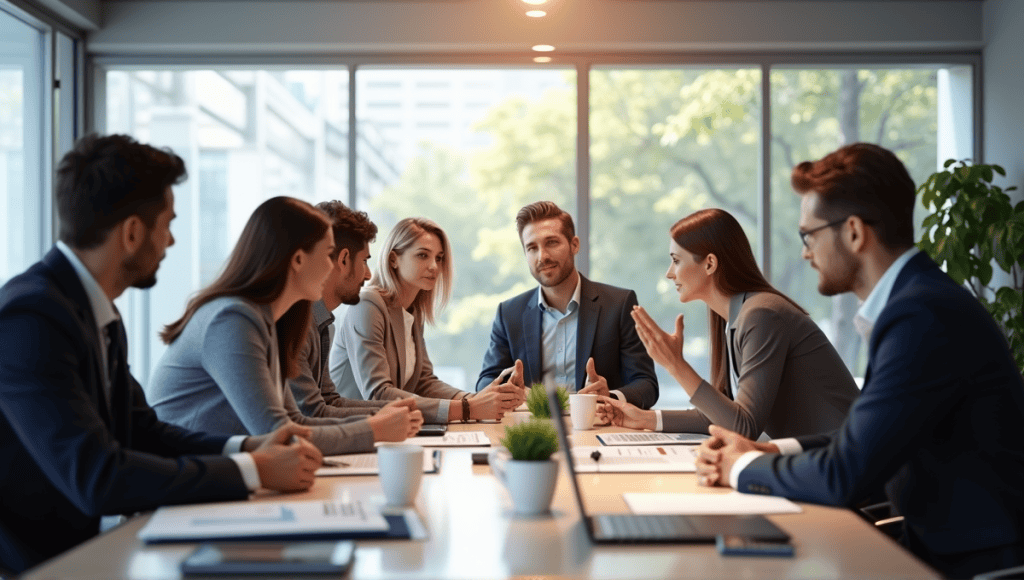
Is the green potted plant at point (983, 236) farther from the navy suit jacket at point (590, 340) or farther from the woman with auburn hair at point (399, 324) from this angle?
the woman with auburn hair at point (399, 324)

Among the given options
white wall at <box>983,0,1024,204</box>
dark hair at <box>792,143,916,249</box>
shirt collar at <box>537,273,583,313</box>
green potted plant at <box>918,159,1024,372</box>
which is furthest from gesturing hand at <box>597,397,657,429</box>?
white wall at <box>983,0,1024,204</box>

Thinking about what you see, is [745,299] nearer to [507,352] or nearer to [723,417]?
[723,417]

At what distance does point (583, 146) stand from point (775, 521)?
14.1 feet

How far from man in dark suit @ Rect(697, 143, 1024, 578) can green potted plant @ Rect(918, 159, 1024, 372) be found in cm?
330

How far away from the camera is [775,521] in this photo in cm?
156

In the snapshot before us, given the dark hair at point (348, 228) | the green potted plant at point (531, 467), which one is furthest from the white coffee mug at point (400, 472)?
the dark hair at point (348, 228)

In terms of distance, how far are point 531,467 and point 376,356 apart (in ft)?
6.10

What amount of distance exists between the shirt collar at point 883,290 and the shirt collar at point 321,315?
72.8 inches

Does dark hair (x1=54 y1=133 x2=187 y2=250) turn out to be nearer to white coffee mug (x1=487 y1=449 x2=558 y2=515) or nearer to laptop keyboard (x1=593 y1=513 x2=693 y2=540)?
white coffee mug (x1=487 y1=449 x2=558 y2=515)

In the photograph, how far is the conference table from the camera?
125 centimetres

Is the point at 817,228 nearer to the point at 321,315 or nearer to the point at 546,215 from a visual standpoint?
the point at 321,315

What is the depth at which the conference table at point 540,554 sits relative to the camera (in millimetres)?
1250

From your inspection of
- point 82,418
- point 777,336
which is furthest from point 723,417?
point 82,418

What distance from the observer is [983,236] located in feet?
15.9
